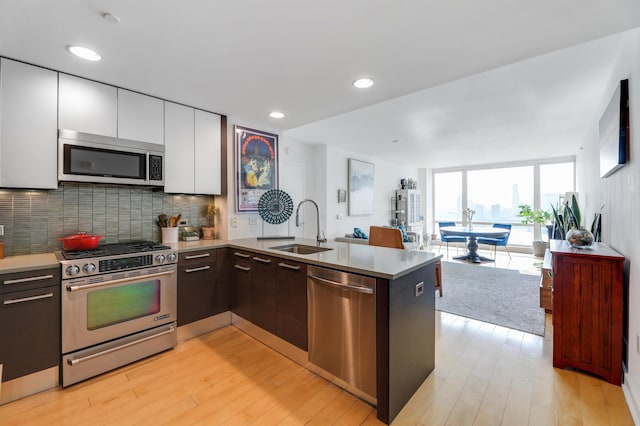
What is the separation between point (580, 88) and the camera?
2.86 metres

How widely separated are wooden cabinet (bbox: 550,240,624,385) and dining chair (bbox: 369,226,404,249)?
5.44 ft

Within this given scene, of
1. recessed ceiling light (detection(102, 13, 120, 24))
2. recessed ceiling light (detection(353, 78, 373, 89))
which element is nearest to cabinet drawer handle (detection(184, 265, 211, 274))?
recessed ceiling light (detection(102, 13, 120, 24))

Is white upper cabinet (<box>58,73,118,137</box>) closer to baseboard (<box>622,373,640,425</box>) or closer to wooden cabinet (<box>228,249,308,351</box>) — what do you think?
wooden cabinet (<box>228,249,308,351</box>)

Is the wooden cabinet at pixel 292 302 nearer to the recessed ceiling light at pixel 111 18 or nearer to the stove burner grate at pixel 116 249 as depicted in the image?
the stove burner grate at pixel 116 249

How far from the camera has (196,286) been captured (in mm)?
2613

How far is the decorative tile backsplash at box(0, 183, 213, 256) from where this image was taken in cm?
219

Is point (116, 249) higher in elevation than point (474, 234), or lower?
higher

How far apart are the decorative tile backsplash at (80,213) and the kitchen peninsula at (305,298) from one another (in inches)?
8.2

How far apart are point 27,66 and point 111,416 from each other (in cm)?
251

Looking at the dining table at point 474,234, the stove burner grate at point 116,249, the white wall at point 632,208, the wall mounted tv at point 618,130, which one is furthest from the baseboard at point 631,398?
the dining table at point 474,234

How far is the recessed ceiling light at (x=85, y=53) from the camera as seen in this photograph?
1847 millimetres

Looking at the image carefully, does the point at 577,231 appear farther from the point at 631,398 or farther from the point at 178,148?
the point at 178,148

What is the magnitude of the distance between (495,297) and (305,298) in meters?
3.01

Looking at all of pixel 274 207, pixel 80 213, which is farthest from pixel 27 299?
pixel 274 207
